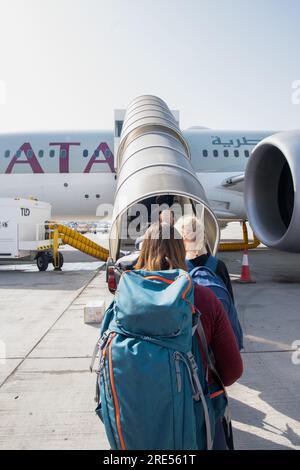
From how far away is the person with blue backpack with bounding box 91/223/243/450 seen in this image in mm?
1565

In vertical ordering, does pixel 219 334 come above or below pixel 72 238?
below

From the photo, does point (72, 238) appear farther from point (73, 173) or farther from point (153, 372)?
point (153, 372)

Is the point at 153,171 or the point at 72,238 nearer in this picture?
the point at 153,171

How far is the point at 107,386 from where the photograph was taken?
1.66 meters

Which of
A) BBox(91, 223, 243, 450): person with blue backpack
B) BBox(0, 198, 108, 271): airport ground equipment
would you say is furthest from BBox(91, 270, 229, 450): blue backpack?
BBox(0, 198, 108, 271): airport ground equipment

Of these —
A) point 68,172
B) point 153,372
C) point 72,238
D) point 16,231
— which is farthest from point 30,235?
point 153,372

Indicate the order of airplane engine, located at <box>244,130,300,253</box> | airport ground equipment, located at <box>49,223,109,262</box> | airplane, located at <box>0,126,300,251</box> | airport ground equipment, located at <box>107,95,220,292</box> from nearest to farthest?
1. airport ground equipment, located at <box>107,95,220,292</box>
2. airplane engine, located at <box>244,130,300,253</box>
3. airport ground equipment, located at <box>49,223,109,262</box>
4. airplane, located at <box>0,126,300,251</box>

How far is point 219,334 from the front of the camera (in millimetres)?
1825

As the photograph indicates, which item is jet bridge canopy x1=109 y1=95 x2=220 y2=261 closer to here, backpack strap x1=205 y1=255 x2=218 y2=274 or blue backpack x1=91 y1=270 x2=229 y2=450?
backpack strap x1=205 y1=255 x2=218 y2=274

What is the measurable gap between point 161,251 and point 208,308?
32 cm

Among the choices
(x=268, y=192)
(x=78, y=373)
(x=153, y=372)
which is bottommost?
(x=78, y=373)

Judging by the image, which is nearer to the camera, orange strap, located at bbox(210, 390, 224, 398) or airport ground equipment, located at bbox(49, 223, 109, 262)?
orange strap, located at bbox(210, 390, 224, 398)

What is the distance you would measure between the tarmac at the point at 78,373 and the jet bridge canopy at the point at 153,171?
115 cm

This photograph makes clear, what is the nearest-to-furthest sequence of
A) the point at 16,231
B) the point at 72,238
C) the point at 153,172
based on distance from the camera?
the point at 153,172 < the point at 16,231 < the point at 72,238
